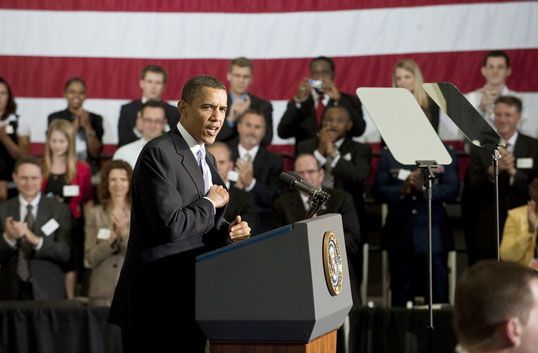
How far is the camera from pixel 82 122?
7980 millimetres

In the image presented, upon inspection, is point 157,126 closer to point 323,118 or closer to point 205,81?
point 323,118

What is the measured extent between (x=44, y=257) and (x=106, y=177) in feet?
2.29

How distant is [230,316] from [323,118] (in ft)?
13.8

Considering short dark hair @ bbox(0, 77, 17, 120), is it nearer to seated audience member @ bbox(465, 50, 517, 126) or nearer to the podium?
seated audience member @ bbox(465, 50, 517, 126)

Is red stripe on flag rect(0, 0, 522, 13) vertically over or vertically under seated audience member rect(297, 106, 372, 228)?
over

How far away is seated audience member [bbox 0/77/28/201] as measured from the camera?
7.79 m

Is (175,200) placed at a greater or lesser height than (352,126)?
lesser

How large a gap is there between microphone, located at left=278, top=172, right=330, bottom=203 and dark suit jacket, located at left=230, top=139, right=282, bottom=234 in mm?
3621

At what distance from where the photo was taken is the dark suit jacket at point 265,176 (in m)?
7.38

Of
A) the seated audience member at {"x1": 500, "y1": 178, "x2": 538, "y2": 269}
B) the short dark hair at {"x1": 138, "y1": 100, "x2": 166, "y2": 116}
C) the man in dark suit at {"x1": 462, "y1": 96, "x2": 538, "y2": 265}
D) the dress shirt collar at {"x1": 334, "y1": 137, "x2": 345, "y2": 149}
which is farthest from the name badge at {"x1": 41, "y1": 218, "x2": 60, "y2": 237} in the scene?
the seated audience member at {"x1": 500, "y1": 178, "x2": 538, "y2": 269}

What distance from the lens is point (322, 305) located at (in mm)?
3432

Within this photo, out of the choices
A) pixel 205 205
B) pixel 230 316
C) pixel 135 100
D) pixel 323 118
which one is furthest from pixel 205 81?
pixel 135 100

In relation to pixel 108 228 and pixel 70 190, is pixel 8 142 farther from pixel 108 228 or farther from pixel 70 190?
pixel 108 228

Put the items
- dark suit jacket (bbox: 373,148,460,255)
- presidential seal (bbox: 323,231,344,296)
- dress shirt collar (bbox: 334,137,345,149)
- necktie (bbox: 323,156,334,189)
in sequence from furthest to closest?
1. dress shirt collar (bbox: 334,137,345,149)
2. necktie (bbox: 323,156,334,189)
3. dark suit jacket (bbox: 373,148,460,255)
4. presidential seal (bbox: 323,231,344,296)
